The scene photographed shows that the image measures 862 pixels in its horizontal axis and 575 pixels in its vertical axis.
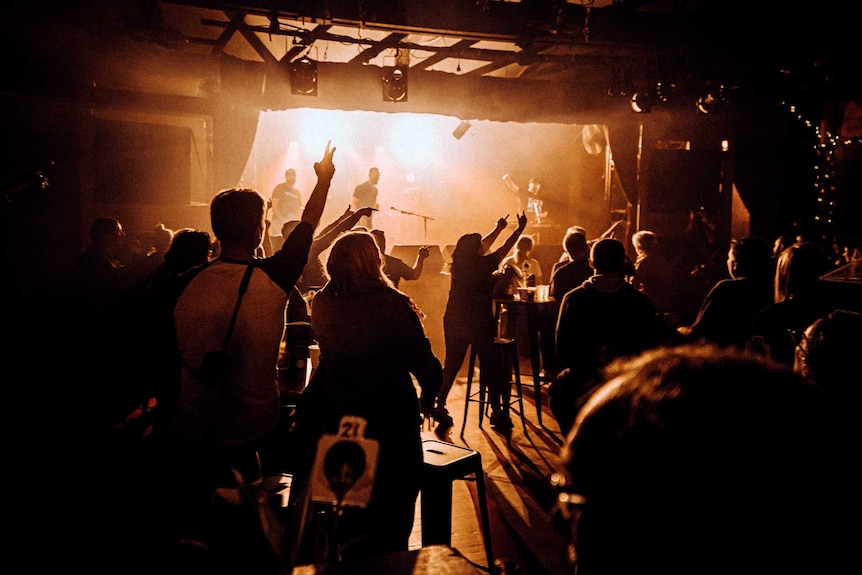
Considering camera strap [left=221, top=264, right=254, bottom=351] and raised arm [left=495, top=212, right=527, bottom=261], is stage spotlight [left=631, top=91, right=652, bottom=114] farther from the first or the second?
camera strap [left=221, top=264, right=254, bottom=351]

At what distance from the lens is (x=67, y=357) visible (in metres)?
5.61

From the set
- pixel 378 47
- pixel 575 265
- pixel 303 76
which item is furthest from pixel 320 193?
pixel 378 47

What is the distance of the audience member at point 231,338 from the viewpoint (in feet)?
7.36

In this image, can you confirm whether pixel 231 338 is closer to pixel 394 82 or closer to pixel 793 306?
pixel 793 306

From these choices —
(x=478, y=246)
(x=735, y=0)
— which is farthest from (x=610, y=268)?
(x=735, y=0)

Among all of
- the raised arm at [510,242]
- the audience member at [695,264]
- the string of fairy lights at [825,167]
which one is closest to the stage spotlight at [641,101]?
the string of fairy lights at [825,167]

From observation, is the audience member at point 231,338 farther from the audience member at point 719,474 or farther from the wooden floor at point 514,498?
the audience member at point 719,474

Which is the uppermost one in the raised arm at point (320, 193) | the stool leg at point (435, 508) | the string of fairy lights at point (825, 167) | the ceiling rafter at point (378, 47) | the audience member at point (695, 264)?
the ceiling rafter at point (378, 47)

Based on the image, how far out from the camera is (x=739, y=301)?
4.18 m

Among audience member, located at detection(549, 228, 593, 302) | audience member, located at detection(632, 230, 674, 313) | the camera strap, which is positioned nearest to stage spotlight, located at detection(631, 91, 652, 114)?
audience member, located at detection(632, 230, 674, 313)

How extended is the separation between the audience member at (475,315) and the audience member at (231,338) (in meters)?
3.59

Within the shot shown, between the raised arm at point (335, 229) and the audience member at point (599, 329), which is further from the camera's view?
the audience member at point (599, 329)

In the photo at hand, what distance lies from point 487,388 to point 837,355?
4.85 metres

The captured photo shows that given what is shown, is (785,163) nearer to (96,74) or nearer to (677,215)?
(677,215)
